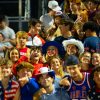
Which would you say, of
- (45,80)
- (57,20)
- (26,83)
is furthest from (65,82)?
(57,20)

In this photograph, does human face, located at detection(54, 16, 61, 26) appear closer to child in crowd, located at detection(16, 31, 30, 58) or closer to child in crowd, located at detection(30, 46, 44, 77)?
child in crowd, located at detection(16, 31, 30, 58)

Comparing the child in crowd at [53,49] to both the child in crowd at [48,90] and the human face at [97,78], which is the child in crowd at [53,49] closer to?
the child in crowd at [48,90]

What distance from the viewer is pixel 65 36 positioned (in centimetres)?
1037

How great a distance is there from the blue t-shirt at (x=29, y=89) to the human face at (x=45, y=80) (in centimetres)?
10

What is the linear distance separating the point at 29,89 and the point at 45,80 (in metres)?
0.30

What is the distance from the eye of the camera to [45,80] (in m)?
7.63

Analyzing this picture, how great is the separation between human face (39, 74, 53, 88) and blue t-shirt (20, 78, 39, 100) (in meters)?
0.10

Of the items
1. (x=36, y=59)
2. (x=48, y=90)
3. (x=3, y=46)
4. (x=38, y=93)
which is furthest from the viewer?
(x=3, y=46)

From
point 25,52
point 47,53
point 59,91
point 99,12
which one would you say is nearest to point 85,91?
point 59,91

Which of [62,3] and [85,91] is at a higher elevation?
[62,3]

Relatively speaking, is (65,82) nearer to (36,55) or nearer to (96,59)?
(96,59)

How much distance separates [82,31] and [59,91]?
3.00 meters

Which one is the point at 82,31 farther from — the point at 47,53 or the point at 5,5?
the point at 5,5

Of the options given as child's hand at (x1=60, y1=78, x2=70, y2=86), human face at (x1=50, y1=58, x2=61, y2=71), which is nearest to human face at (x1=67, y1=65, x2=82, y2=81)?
child's hand at (x1=60, y1=78, x2=70, y2=86)
